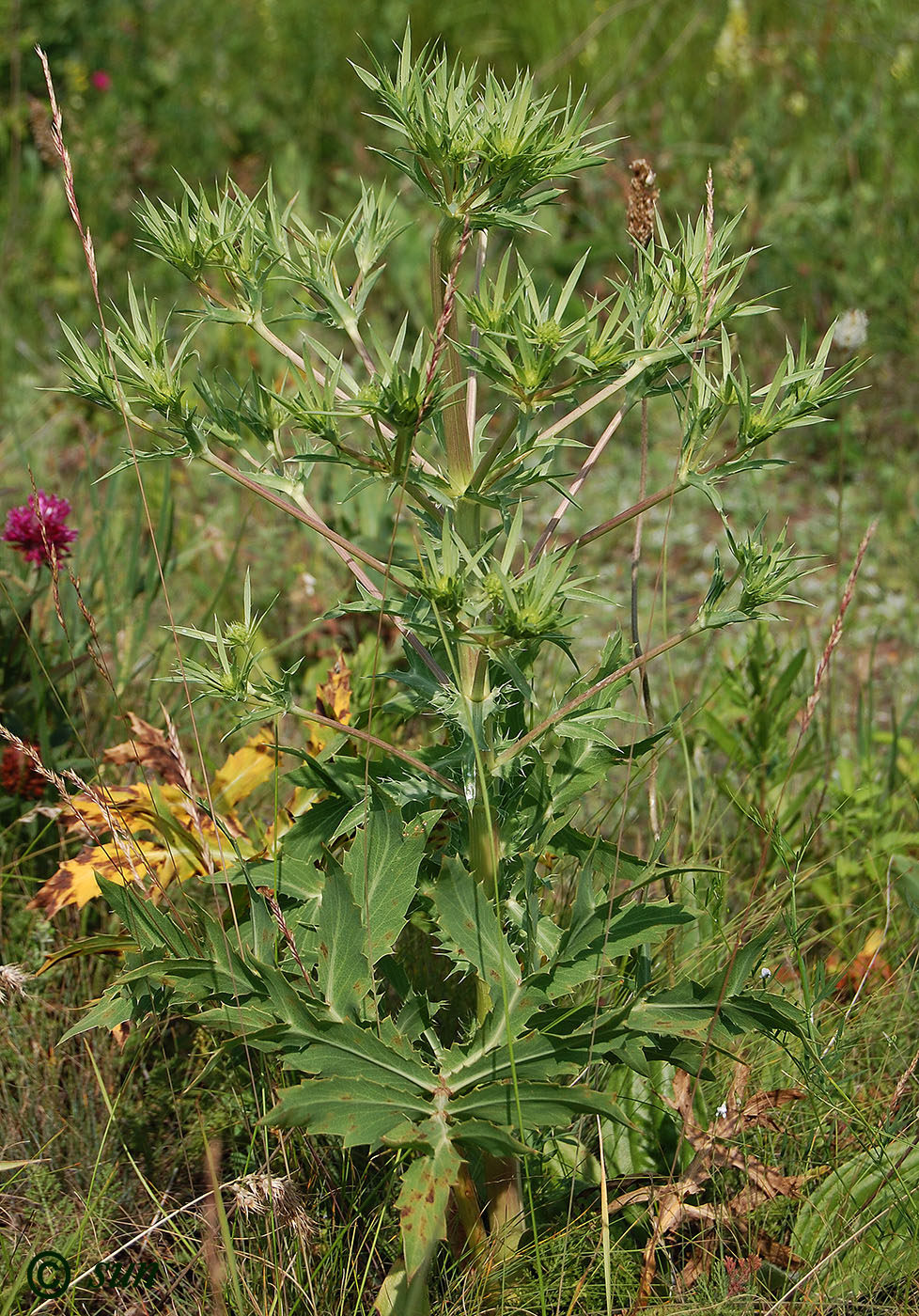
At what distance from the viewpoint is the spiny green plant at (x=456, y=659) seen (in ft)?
3.92

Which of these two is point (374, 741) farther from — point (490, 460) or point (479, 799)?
point (490, 460)

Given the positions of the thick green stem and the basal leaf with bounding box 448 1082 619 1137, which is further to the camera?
the thick green stem

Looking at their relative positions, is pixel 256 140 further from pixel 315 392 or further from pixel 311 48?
pixel 315 392

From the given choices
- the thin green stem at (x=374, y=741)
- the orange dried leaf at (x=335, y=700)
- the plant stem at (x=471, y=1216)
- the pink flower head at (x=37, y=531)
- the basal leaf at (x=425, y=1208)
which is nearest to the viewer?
the basal leaf at (x=425, y=1208)

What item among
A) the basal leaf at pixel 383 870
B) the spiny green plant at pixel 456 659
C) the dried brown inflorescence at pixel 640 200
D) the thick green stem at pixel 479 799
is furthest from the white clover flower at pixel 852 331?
the basal leaf at pixel 383 870

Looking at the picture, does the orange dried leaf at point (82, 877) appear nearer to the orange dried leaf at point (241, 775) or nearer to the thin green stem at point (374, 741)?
the orange dried leaf at point (241, 775)

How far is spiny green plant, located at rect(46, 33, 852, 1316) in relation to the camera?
1195mm

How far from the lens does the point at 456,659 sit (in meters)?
1.34

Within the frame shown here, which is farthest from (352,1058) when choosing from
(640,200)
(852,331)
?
(852,331)

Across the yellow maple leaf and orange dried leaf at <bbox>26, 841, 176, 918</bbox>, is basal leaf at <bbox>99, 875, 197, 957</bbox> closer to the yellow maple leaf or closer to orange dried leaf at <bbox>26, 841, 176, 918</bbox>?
the yellow maple leaf

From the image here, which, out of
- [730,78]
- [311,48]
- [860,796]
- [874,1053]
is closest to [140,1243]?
[874,1053]

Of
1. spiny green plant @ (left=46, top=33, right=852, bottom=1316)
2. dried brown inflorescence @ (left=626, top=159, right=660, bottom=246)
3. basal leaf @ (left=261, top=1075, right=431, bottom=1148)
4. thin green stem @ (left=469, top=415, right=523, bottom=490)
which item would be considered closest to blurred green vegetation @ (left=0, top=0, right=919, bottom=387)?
dried brown inflorescence @ (left=626, top=159, right=660, bottom=246)

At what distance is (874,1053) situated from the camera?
1.85 metres

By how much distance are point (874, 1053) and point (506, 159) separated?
1.42 meters
